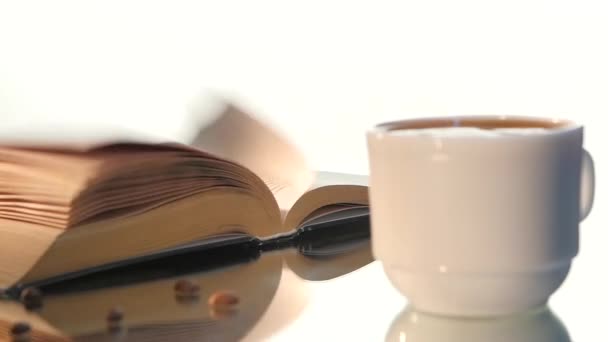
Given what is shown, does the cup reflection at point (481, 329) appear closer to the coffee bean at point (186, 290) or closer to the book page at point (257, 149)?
the coffee bean at point (186, 290)

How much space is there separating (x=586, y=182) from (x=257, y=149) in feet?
1.86

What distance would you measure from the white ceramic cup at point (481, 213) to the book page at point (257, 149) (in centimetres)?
44

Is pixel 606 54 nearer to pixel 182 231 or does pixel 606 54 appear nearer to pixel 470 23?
pixel 470 23

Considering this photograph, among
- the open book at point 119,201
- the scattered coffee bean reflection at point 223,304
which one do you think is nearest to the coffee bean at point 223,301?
the scattered coffee bean reflection at point 223,304

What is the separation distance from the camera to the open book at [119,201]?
0.70 meters

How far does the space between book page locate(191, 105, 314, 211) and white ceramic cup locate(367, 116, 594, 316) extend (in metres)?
0.44

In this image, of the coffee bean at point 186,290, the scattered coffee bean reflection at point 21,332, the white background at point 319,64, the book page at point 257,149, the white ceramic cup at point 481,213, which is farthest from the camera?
the white background at point 319,64

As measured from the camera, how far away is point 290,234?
33.4 inches

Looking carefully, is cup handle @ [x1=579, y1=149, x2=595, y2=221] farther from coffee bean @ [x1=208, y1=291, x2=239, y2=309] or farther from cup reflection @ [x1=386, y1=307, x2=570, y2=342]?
coffee bean @ [x1=208, y1=291, x2=239, y2=309]

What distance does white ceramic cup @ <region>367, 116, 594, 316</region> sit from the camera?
455 mm

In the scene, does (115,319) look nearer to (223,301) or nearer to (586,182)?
(223,301)

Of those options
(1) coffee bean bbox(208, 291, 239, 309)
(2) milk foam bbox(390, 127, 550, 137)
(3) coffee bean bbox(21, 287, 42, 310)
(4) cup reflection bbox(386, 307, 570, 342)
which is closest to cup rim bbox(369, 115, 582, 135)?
(2) milk foam bbox(390, 127, 550, 137)

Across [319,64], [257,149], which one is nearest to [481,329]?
[257,149]

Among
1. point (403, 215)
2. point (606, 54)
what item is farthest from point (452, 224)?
point (606, 54)
